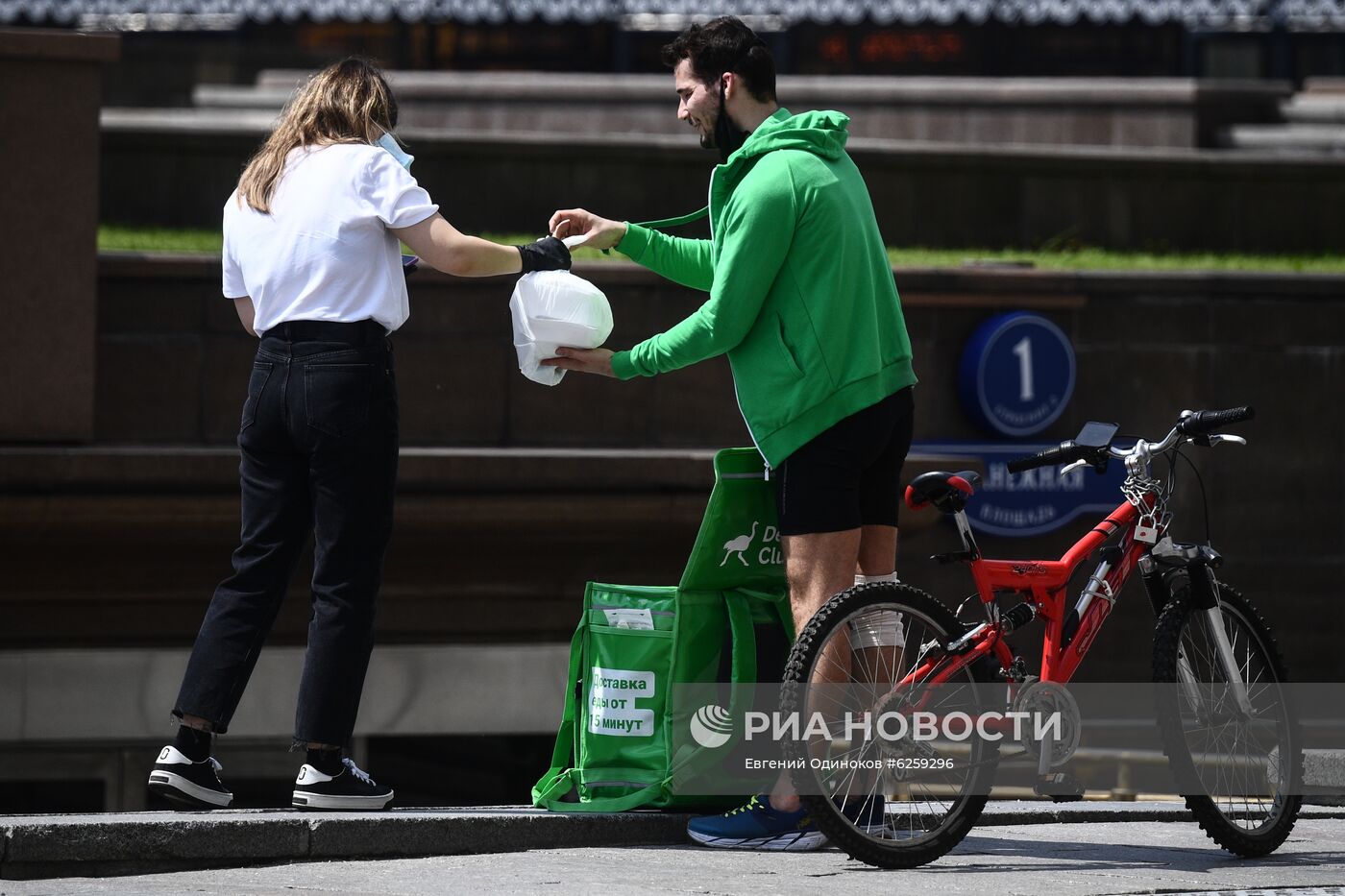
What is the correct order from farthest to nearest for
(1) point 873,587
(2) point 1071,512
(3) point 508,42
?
1. (3) point 508,42
2. (2) point 1071,512
3. (1) point 873,587

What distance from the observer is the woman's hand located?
15.9ft

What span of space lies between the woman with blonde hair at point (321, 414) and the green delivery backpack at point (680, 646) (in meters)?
0.60

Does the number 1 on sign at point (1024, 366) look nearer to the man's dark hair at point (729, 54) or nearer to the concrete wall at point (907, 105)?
the concrete wall at point (907, 105)

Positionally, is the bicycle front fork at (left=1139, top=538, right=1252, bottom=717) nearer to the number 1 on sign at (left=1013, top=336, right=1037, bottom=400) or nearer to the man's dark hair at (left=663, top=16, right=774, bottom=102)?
the man's dark hair at (left=663, top=16, right=774, bottom=102)

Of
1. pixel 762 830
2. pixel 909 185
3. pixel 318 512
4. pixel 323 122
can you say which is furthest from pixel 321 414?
pixel 909 185

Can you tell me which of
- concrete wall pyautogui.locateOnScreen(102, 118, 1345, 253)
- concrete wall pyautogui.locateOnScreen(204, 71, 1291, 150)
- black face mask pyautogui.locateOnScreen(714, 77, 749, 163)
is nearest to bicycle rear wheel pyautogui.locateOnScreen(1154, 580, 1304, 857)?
black face mask pyautogui.locateOnScreen(714, 77, 749, 163)

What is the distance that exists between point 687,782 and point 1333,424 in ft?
20.7

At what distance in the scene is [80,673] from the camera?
8.12 metres

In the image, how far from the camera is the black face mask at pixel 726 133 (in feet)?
15.2

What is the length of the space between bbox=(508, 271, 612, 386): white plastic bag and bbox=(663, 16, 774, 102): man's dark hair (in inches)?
23.5

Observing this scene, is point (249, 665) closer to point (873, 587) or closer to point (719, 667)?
point (719, 667)

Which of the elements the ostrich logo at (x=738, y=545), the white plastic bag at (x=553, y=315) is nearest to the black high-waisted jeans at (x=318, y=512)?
the white plastic bag at (x=553, y=315)

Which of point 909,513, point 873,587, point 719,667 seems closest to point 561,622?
point 909,513

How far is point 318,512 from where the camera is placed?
4512 millimetres
